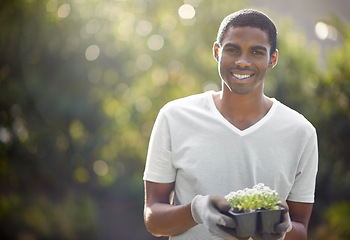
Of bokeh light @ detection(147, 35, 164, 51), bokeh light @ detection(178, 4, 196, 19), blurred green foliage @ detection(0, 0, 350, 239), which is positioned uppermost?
bokeh light @ detection(178, 4, 196, 19)

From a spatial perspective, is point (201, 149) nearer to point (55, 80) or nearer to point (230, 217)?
point (230, 217)

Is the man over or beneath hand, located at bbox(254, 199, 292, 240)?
over

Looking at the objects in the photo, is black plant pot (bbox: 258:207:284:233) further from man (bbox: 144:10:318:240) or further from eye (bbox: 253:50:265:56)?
eye (bbox: 253:50:265:56)

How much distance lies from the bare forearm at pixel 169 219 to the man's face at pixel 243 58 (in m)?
0.45

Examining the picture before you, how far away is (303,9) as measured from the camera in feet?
28.4

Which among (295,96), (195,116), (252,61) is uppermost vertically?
(252,61)

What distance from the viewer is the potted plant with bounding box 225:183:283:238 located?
1.57 meters

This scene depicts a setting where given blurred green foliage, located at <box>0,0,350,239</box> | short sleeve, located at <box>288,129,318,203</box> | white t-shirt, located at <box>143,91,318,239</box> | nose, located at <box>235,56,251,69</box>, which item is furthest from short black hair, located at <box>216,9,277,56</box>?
blurred green foliage, located at <box>0,0,350,239</box>

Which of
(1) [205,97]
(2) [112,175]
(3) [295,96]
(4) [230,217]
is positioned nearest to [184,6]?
(3) [295,96]

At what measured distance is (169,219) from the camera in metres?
1.80

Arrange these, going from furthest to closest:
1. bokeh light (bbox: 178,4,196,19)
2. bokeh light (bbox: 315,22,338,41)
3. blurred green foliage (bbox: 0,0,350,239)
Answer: bokeh light (bbox: 178,4,196,19), bokeh light (bbox: 315,22,338,41), blurred green foliage (bbox: 0,0,350,239)

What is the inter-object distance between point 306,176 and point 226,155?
0.99 ft

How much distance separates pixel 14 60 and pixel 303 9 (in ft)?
15.3

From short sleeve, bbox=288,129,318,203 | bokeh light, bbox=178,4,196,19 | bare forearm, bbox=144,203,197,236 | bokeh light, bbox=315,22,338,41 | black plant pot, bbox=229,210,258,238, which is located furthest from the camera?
bokeh light, bbox=178,4,196,19
